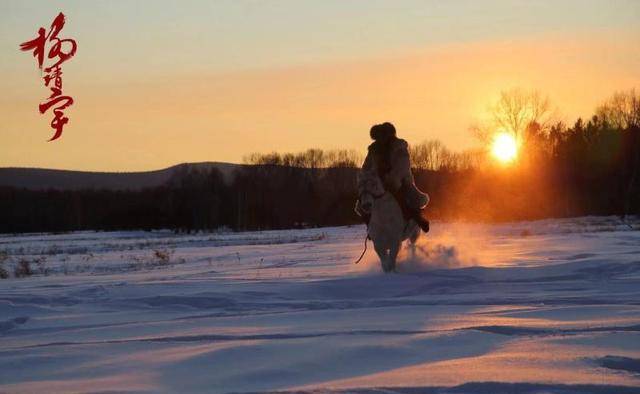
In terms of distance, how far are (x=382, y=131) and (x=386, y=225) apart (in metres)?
1.28

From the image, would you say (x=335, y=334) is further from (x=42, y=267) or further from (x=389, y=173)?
(x=42, y=267)

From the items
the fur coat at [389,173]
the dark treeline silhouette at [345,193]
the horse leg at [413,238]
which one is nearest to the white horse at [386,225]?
the fur coat at [389,173]

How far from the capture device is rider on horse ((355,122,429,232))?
11305 mm

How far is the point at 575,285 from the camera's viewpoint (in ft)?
31.1

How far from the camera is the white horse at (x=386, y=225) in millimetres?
11281

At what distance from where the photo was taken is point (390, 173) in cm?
1131

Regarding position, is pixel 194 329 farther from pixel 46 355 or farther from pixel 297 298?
pixel 297 298

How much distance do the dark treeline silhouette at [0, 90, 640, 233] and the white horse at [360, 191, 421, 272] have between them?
42.8 metres

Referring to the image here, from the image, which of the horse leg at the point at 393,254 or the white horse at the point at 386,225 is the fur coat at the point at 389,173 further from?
the horse leg at the point at 393,254

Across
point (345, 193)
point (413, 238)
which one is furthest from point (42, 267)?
point (345, 193)

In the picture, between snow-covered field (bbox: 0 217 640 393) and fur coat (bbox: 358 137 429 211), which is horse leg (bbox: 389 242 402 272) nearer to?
fur coat (bbox: 358 137 429 211)

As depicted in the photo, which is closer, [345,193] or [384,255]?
[384,255]

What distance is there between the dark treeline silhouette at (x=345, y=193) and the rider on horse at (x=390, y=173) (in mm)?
42681

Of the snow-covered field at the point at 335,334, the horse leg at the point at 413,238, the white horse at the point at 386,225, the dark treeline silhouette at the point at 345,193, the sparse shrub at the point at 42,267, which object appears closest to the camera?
the snow-covered field at the point at 335,334
